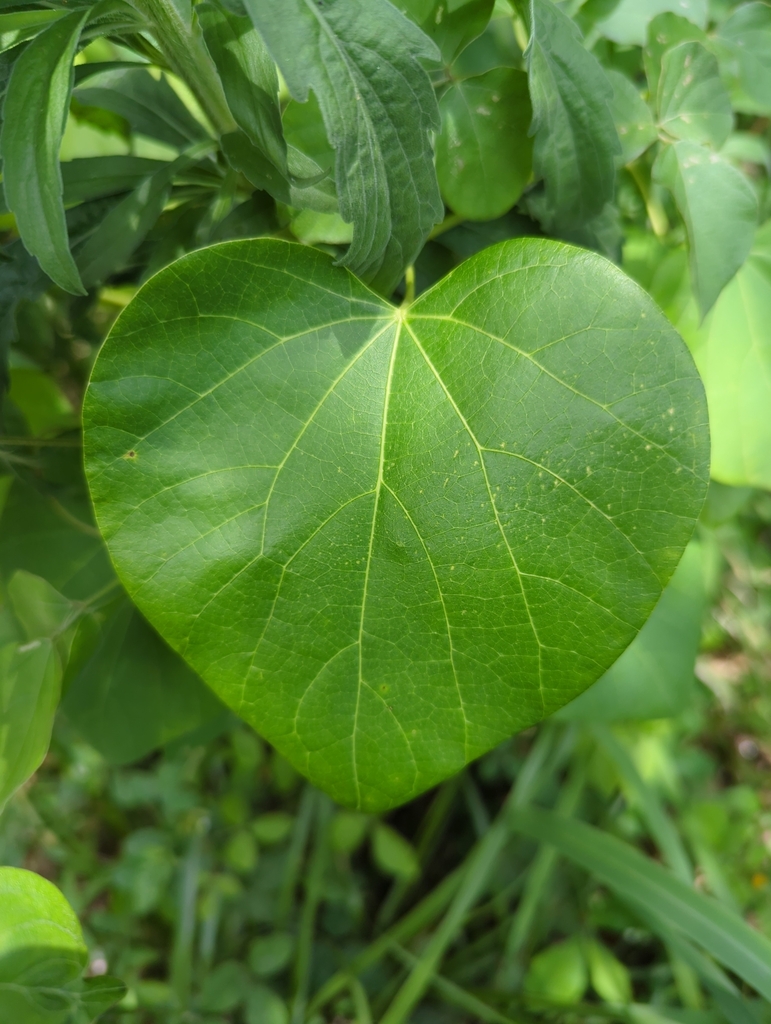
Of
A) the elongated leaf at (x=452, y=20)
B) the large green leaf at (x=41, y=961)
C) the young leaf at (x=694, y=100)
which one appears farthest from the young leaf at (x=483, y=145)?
the large green leaf at (x=41, y=961)

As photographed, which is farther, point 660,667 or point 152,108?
point 660,667

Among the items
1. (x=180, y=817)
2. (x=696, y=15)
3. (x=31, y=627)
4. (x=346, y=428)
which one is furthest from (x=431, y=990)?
(x=696, y=15)

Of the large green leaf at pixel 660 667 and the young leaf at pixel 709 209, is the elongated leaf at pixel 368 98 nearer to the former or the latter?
the young leaf at pixel 709 209

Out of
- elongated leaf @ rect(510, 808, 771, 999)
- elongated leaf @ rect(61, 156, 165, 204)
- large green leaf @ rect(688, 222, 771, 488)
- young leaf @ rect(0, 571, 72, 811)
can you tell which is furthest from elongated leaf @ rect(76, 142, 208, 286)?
elongated leaf @ rect(510, 808, 771, 999)

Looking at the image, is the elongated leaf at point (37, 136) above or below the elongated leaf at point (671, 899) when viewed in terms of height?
above

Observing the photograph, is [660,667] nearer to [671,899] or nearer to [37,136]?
[671,899]

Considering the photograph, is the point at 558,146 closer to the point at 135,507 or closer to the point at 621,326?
the point at 621,326

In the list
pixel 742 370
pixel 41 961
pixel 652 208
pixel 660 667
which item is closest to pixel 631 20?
pixel 652 208
